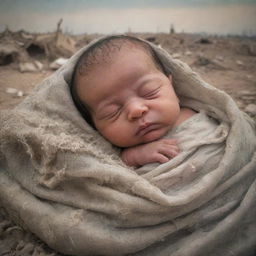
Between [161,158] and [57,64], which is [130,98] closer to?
[161,158]

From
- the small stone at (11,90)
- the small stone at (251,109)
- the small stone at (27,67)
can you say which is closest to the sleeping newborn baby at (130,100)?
the small stone at (251,109)

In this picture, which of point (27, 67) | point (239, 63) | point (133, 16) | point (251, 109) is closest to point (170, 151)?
point (251, 109)

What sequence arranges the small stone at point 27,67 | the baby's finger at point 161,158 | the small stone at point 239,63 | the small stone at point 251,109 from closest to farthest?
1. the baby's finger at point 161,158
2. the small stone at point 251,109
3. the small stone at point 27,67
4. the small stone at point 239,63

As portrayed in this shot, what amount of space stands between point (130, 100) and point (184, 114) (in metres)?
0.38

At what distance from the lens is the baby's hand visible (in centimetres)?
191

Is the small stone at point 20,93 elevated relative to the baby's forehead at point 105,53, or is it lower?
lower

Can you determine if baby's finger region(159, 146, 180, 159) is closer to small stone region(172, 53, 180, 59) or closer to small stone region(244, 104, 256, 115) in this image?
small stone region(244, 104, 256, 115)

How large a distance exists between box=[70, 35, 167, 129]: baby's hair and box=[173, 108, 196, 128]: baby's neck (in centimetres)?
29

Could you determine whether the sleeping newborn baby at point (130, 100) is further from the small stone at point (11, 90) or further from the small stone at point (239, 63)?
the small stone at point (239, 63)

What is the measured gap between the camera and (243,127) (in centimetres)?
199

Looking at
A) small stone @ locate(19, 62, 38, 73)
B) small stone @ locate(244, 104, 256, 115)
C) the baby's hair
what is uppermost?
the baby's hair

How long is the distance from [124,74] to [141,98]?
0.54 feet

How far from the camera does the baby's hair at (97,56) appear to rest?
2072 mm

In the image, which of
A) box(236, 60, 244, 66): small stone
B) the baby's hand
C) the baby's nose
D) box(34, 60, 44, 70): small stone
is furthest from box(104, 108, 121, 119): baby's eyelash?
box(236, 60, 244, 66): small stone
